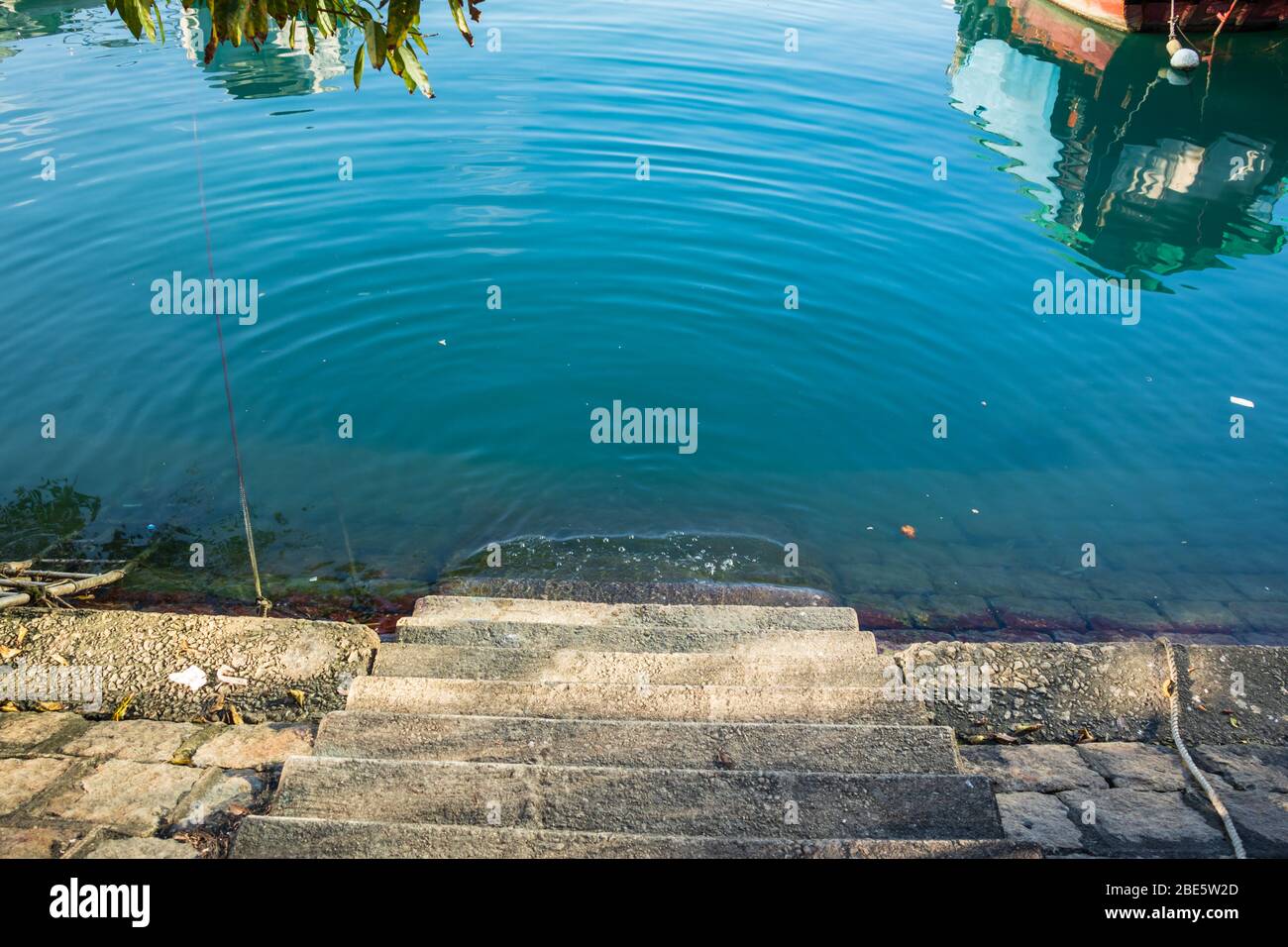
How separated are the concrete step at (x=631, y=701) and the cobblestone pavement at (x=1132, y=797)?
517 mm

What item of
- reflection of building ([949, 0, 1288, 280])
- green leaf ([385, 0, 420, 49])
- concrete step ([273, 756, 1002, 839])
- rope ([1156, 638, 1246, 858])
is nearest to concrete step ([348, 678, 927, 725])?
concrete step ([273, 756, 1002, 839])

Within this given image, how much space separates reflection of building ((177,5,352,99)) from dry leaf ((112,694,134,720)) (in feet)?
46.9

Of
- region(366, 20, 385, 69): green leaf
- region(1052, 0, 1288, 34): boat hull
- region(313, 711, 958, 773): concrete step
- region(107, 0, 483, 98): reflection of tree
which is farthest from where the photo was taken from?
region(1052, 0, 1288, 34): boat hull

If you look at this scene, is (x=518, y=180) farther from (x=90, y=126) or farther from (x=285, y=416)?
(x=90, y=126)

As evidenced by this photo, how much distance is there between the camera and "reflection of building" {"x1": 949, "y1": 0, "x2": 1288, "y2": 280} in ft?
43.5

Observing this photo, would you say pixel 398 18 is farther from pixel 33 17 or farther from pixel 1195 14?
pixel 1195 14

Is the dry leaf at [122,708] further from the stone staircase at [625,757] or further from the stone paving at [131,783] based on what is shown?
the stone staircase at [625,757]

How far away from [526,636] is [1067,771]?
2698 millimetres

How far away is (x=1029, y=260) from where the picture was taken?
39.8 ft

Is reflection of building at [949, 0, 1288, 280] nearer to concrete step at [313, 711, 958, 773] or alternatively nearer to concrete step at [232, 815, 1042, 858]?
concrete step at [313, 711, 958, 773]

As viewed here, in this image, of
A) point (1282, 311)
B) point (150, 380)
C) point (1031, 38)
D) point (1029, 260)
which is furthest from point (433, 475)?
point (1031, 38)

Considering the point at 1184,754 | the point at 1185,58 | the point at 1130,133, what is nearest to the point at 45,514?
the point at 1184,754

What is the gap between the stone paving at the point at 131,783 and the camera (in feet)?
11.5

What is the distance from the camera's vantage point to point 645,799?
3.60 m
